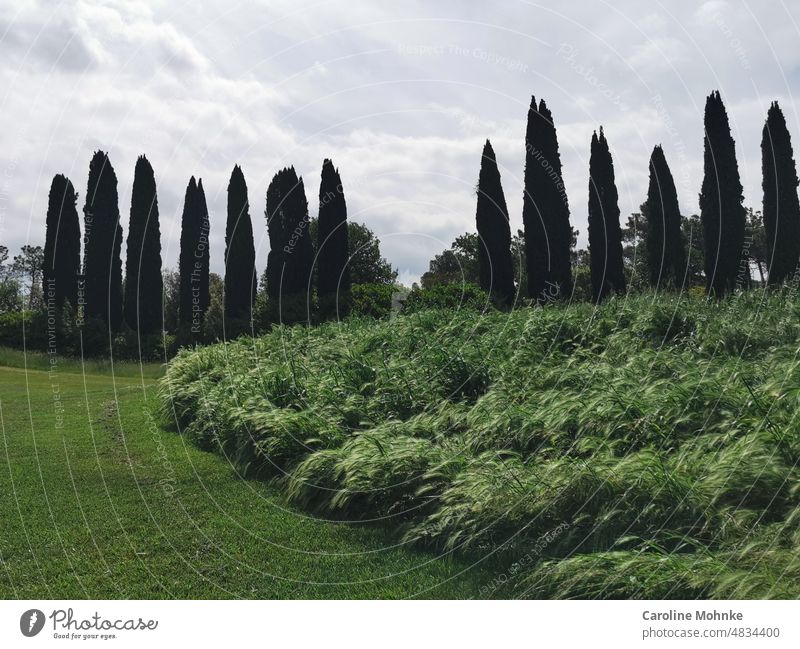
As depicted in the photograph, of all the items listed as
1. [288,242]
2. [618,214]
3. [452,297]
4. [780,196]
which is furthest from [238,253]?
[780,196]

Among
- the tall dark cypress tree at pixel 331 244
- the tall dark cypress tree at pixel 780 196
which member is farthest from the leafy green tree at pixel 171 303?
the tall dark cypress tree at pixel 780 196

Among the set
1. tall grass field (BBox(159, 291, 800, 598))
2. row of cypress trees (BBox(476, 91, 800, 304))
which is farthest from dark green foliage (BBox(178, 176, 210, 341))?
tall grass field (BBox(159, 291, 800, 598))

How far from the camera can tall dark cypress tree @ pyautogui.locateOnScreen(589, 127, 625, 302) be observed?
24.3m

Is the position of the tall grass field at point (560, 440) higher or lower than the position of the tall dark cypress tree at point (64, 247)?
lower

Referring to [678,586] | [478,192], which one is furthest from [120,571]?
[478,192]

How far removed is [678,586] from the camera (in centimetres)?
440

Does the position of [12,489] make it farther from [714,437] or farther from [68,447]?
[714,437]

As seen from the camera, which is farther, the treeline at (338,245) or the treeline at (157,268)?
the treeline at (157,268)

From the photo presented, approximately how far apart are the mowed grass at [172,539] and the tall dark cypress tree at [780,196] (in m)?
18.9

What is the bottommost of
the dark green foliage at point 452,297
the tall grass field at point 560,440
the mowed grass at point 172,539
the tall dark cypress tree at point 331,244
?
the mowed grass at point 172,539

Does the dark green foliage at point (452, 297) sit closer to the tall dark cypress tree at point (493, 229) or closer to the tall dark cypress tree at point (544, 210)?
the tall dark cypress tree at point (493, 229)

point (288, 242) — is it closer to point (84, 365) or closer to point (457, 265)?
point (84, 365)

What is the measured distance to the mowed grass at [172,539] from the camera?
17.1ft

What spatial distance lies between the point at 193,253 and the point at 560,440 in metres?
25.4
